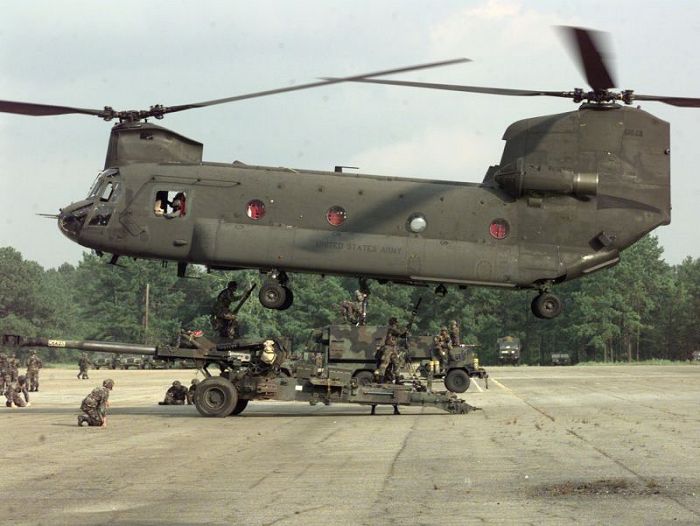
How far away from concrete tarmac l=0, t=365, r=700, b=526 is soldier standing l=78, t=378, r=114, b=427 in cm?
55

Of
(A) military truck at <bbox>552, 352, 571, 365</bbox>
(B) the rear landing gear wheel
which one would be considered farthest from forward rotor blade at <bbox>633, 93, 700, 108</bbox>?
(A) military truck at <bbox>552, 352, 571, 365</bbox>

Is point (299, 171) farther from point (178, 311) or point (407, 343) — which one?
point (178, 311)

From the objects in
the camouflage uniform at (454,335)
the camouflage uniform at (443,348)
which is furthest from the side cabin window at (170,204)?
the camouflage uniform at (454,335)

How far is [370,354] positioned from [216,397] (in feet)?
30.9

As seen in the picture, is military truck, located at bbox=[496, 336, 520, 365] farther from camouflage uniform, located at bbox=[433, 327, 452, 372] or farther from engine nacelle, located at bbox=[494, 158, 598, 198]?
engine nacelle, located at bbox=[494, 158, 598, 198]

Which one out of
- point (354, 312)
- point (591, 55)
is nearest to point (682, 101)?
point (591, 55)

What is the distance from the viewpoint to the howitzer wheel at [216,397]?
24125mm

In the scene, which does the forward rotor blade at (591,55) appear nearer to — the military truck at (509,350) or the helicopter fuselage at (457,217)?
the helicopter fuselage at (457,217)

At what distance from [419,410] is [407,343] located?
315 inches

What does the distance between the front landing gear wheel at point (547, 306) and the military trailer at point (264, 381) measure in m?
3.78

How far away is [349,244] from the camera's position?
2203cm

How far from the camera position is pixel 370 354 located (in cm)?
3291

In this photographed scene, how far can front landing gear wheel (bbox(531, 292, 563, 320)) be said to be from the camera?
2198 centimetres

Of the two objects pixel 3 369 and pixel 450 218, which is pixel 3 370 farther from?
pixel 450 218
